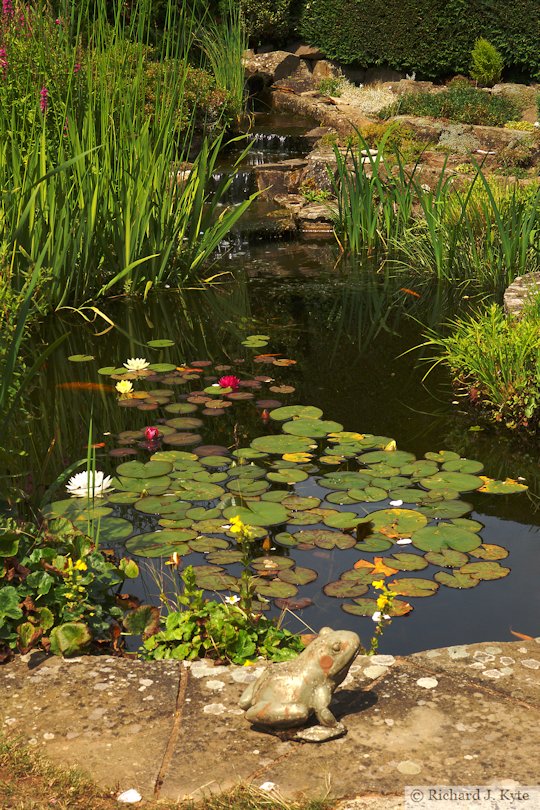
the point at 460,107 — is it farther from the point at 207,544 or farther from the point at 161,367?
the point at 207,544

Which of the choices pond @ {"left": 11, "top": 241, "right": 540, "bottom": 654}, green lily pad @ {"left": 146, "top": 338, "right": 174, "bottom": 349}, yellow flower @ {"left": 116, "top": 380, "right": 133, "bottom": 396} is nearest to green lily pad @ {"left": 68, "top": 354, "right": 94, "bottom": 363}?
pond @ {"left": 11, "top": 241, "right": 540, "bottom": 654}

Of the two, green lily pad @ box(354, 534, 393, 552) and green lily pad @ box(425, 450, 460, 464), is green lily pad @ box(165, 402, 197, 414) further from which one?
green lily pad @ box(354, 534, 393, 552)

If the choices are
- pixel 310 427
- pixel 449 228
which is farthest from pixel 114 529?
pixel 449 228

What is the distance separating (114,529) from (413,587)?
115 cm

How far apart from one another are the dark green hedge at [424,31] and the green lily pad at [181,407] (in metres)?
12.8

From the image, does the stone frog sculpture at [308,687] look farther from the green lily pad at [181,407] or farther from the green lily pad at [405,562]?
the green lily pad at [181,407]

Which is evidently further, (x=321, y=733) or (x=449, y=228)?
(x=449, y=228)

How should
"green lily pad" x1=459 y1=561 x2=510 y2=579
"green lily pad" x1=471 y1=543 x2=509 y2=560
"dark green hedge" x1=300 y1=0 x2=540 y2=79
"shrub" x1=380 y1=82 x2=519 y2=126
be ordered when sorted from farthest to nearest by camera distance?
"dark green hedge" x1=300 y1=0 x2=540 y2=79 → "shrub" x1=380 y1=82 x2=519 y2=126 → "green lily pad" x1=471 y1=543 x2=509 y2=560 → "green lily pad" x1=459 y1=561 x2=510 y2=579

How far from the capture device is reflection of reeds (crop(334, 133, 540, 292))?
22.7ft

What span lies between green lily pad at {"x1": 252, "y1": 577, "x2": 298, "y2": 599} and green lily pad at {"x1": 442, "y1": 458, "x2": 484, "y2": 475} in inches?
49.1

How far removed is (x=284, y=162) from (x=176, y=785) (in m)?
10.4

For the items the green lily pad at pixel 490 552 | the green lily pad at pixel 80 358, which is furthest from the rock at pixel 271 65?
the green lily pad at pixel 490 552

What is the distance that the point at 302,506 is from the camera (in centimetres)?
404

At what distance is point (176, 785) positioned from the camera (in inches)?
87.2
